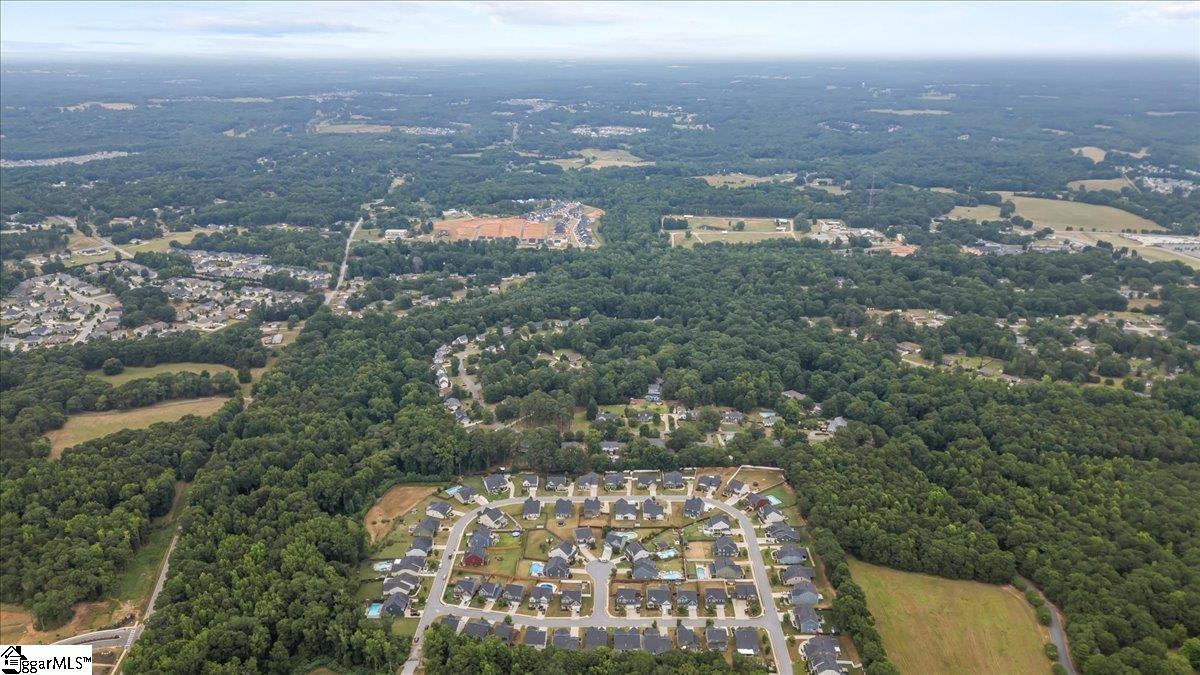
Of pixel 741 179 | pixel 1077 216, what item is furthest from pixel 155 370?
pixel 1077 216

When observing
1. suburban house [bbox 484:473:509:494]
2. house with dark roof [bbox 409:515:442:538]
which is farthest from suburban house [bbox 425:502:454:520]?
suburban house [bbox 484:473:509:494]

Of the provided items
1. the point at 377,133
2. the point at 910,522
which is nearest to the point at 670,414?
the point at 910,522

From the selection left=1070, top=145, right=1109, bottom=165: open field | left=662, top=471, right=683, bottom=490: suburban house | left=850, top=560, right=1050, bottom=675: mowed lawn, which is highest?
left=1070, top=145, right=1109, bottom=165: open field

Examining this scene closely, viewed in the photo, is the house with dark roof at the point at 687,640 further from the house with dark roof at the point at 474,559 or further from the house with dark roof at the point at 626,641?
the house with dark roof at the point at 474,559

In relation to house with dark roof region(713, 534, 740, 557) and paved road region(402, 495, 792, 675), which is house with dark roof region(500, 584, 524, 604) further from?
house with dark roof region(713, 534, 740, 557)

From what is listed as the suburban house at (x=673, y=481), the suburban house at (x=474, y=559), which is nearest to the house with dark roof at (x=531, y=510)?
the suburban house at (x=474, y=559)

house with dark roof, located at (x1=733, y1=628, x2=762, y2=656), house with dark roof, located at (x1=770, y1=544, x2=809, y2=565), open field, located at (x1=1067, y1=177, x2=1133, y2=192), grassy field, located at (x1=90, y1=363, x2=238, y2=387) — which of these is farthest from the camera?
open field, located at (x1=1067, y1=177, x2=1133, y2=192)
